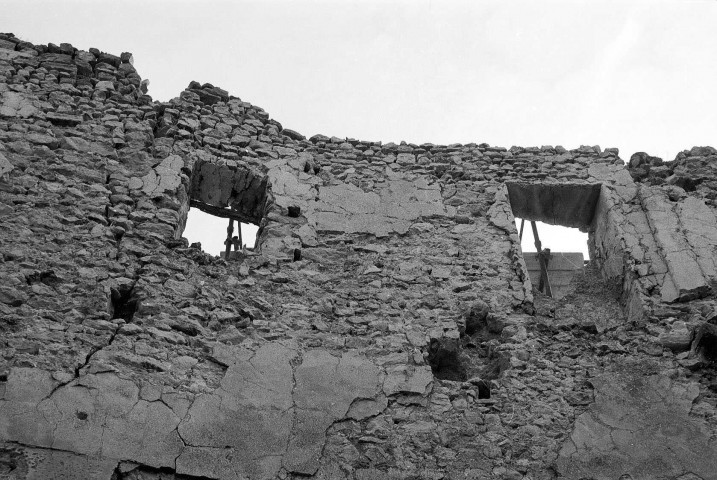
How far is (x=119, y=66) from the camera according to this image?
6906mm

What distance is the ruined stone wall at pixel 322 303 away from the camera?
4.51 meters

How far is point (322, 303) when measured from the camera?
5.45 metres

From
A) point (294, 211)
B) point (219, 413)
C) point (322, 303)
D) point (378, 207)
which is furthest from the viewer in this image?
point (378, 207)

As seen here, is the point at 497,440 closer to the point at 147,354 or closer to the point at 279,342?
the point at 279,342

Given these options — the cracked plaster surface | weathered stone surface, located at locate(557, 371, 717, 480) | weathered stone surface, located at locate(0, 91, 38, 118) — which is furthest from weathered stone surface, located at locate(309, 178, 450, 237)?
weathered stone surface, located at locate(0, 91, 38, 118)

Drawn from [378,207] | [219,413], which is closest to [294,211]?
[378,207]

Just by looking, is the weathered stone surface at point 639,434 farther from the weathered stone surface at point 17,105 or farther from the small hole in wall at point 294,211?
the weathered stone surface at point 17,105

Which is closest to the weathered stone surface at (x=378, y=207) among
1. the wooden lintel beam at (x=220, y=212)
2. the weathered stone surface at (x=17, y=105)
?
the wooden lintel beam at (x=220, y=212)

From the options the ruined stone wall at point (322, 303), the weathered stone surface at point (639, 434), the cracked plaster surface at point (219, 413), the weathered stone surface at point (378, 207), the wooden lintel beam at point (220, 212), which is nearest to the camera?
the cracked plaster surface at point (219, 413)

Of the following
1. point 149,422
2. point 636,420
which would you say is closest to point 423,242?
point 636,420

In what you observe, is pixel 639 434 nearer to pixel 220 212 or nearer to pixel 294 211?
pixel 294 211

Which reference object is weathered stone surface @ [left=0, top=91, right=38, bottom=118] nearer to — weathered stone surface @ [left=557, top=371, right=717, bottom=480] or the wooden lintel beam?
the wooden lintel beam

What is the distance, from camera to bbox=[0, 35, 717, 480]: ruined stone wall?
4508 mm

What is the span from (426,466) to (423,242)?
6.41ft
